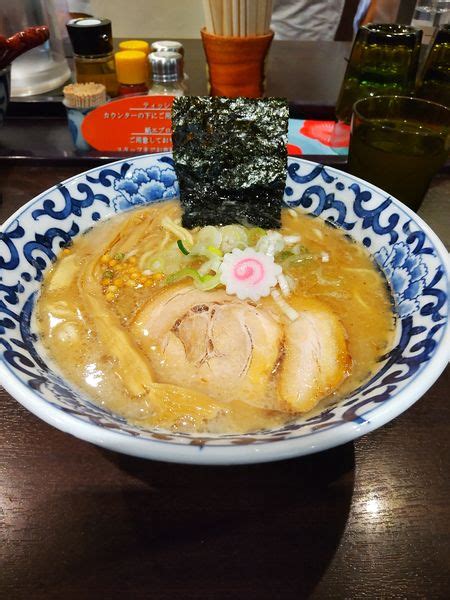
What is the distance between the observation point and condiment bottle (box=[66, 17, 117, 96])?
95.3 inches

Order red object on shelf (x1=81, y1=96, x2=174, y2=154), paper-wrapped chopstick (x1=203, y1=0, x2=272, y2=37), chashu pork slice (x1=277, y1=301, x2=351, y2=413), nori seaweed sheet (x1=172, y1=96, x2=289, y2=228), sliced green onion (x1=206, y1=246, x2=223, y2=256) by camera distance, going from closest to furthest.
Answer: chashu pork slice (x1=277, y1=301, x2=351, y2=413), sliced green onion (x1=206, y1=246, x2=223, y2=256), nori seaweed sheet (x1=172, y1=96, x2=289, y2=228), red object on shelf (x1=81, y1=96, x2=174, y2=154), paper-wrapped chopstick (x1=203, y1=0, x2=272, y2=37)

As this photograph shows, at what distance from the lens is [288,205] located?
1761 mm

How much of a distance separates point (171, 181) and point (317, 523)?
4.37 feet

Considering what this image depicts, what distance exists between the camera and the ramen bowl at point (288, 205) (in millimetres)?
767

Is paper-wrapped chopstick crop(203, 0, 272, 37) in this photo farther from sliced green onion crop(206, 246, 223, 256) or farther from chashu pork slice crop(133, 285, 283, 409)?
chashu pork slice crop(133, 285, 283, 409)

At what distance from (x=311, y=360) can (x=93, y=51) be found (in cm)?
233

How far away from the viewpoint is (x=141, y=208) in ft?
5.74

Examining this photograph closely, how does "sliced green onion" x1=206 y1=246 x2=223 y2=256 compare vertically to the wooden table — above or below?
above

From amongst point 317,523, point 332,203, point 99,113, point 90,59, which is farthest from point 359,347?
point 90,59

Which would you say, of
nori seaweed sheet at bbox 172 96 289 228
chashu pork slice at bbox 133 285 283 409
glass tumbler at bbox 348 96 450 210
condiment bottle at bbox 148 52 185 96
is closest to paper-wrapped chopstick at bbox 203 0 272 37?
condiment bottle at bbox 148 52 185 96

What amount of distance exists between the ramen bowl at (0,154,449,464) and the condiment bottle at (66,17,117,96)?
1.25 m

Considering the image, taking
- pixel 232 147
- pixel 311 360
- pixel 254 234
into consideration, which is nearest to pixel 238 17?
pixel 232 147

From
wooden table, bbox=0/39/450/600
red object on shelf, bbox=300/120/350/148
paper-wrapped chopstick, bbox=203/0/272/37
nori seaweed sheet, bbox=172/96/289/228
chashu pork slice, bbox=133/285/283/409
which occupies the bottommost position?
wooden table, bbox=0/39/450/600

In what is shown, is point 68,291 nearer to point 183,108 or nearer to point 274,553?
point 183,108
